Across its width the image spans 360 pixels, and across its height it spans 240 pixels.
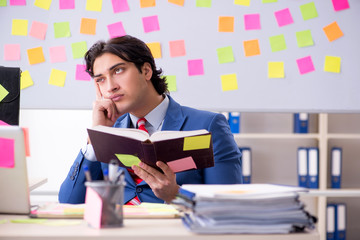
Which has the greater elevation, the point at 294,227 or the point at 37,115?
the point at 37,115

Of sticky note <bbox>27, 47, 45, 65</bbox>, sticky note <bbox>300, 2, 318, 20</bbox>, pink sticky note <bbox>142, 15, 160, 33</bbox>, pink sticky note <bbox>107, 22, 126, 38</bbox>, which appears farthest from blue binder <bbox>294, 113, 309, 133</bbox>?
sticky note <bbox>27, 47, 45, 65</bbox>

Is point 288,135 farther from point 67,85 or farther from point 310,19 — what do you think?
point 67,85

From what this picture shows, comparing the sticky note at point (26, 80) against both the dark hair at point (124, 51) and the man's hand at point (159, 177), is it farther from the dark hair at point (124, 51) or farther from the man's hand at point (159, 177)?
the man's hand at point (159, 177)

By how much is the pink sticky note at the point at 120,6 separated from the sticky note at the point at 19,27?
0.52 m

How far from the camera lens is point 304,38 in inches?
A: 106

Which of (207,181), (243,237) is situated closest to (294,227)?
(243,237)

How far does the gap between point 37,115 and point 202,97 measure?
4.14ft

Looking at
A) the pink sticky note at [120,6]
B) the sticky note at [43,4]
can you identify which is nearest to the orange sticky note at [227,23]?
the pink sticky note at [120,6]

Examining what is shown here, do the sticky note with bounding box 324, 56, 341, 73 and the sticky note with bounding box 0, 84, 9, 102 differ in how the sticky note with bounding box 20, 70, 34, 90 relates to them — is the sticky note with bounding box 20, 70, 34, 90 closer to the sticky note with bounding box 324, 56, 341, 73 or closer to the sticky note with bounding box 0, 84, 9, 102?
the sticky note with bounding box 0, 84, 9, 102

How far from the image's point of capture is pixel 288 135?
3.46m

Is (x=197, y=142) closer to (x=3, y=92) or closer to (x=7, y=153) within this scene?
(x=7, y=153)

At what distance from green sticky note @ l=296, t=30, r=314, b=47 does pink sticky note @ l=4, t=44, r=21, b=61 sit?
162 centimetres

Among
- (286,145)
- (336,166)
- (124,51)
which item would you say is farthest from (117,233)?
(286,145)

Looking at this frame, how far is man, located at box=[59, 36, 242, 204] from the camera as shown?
68.3 inches
